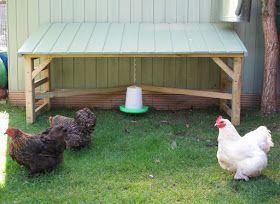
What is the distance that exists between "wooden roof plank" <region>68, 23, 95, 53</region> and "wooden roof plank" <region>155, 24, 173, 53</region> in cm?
104

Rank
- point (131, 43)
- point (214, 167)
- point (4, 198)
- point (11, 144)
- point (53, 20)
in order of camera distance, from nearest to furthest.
A: point (4, 198) < point (11, 144) < point (214, 167) < point (131, 43) < point (53, 20)

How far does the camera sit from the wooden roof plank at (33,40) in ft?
22.6

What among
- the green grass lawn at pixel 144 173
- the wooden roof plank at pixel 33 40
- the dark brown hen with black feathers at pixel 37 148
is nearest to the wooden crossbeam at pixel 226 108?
the green grass lawn at pixel 144 173

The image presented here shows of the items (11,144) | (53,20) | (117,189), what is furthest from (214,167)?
(53,20)

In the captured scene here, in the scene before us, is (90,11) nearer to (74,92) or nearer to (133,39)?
(133,39)

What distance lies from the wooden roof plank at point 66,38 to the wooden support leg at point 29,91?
41 cm

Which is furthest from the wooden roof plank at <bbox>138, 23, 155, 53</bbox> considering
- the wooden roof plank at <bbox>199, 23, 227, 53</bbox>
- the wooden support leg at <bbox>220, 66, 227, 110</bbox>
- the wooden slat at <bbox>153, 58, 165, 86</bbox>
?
the wooden support leg at <bbox>220, 66, 227, 110</bbox>

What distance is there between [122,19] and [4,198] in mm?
4332

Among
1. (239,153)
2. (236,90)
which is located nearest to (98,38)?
(236,90)

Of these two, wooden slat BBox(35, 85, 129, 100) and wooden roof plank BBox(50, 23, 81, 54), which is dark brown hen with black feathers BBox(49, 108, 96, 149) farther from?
wooden slat BBox(35, 85, 129, 100)

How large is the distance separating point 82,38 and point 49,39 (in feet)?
1.63

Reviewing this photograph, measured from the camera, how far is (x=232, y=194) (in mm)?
4750

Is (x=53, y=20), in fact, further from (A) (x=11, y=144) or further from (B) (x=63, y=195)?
(B) (x=63, y=195)

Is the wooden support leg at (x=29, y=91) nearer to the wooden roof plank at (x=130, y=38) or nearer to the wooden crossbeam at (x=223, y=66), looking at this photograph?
the wooden roof plank at (x=130, y=38)
